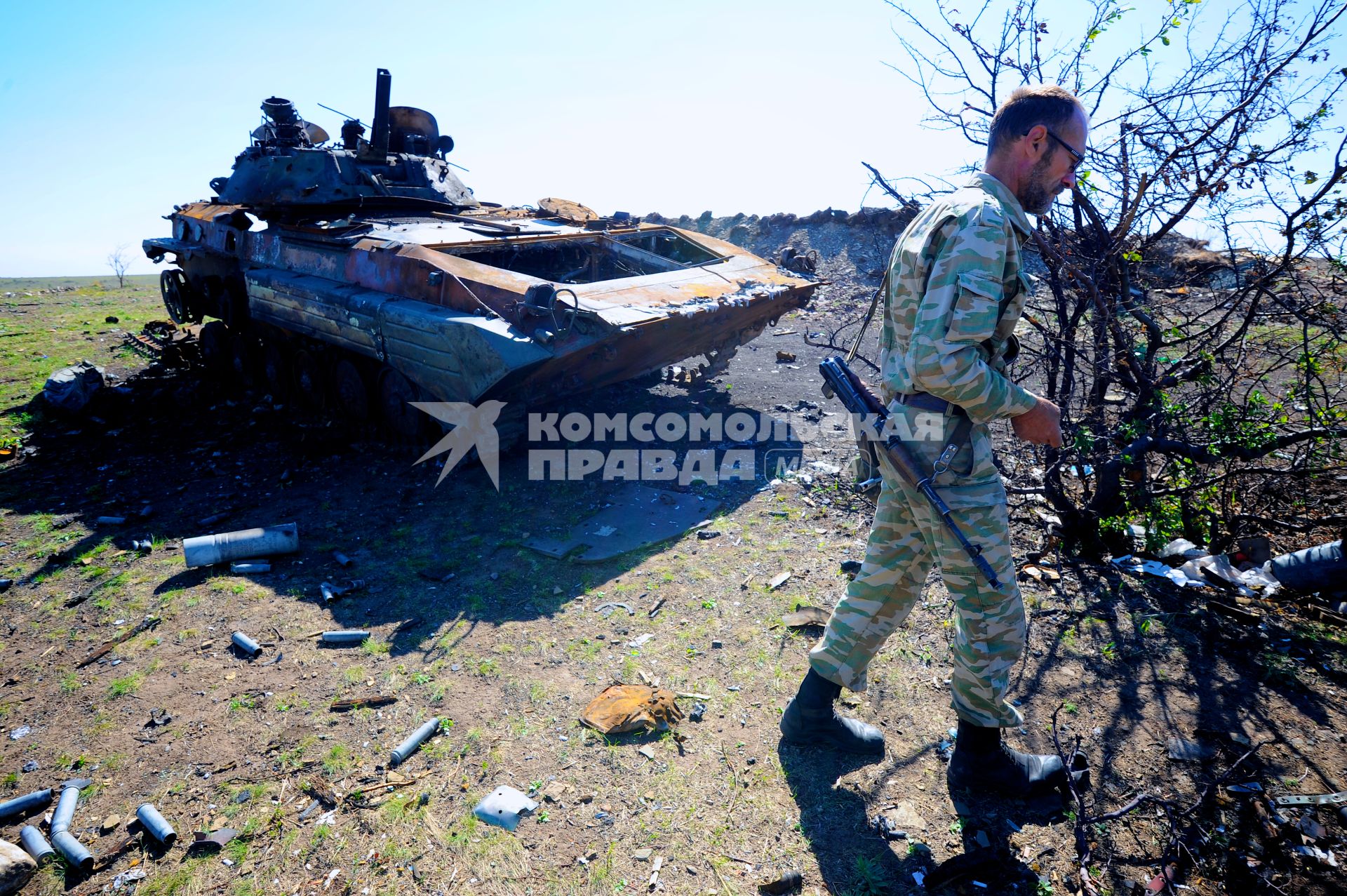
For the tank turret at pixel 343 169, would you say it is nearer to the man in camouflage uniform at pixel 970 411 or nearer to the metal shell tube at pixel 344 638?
the metal shell tube at pixel 344 638

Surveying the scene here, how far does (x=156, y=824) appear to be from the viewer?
8.27ft

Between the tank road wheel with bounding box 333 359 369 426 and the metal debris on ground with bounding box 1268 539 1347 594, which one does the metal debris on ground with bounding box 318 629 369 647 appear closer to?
the tank road wheel with bounding box 333 359 369 426

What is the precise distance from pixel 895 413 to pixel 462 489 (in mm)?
3855

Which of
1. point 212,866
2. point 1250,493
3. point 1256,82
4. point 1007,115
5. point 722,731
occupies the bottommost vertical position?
point 212,866

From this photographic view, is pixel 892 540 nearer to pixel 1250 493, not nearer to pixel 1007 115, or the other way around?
pixel 1007 115

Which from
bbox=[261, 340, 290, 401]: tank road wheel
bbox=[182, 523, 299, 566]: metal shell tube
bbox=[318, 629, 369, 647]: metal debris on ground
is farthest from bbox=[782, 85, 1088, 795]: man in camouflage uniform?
bbox=[261, 340, 290, 401]: tank road wheel

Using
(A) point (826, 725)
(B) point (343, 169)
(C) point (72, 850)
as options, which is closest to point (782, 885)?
(A) point (826, 725)

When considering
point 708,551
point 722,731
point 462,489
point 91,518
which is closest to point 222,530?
point 91,518

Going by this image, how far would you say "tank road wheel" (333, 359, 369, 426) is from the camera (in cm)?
641

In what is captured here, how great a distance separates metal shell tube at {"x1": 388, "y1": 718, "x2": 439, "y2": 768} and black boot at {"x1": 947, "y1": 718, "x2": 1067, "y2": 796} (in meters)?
1.84

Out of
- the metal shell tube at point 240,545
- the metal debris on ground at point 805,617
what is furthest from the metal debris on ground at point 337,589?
the metal debris on ground at point 805,617

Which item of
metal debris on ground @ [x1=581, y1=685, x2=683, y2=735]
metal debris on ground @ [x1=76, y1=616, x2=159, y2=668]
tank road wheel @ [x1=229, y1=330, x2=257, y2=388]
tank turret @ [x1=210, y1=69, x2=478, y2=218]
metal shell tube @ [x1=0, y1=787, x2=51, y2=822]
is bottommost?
metal shell tube @ [x1=0, y1=787, x2=51, y2=822]

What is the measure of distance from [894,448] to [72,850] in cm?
274

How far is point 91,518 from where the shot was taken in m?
5.38
